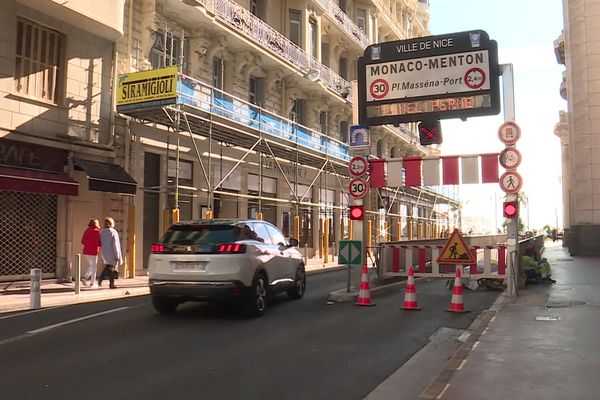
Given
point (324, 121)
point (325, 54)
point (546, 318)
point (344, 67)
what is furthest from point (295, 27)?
point (546, 318)

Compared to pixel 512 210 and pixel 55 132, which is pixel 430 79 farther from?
pixel 55 132

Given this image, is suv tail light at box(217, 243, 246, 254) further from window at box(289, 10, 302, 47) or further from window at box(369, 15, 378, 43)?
window at box(369, 15, 378, 43)

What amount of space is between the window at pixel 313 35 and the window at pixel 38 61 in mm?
14671

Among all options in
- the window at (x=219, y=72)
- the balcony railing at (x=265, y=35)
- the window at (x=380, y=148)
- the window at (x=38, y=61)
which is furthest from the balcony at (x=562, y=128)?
the window at (x=38, y=61)

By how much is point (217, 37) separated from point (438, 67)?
35.1ft

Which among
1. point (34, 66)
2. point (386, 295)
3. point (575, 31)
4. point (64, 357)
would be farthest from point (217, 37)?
point (575, 31)

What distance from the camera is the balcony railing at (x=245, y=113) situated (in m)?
16.2

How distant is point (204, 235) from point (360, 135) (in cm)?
525

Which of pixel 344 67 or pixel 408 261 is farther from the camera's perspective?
pixel 344 67

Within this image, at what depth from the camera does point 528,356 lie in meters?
6.14

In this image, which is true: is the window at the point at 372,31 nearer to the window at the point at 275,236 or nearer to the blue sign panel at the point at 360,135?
the blue sign panel at the point at 360,135

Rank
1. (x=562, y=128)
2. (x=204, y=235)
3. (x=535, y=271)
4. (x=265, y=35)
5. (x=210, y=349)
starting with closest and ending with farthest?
(x=210, y=349), (x=204, y=235), (x=535, y=271), (x=265, y=35), (x=562, y=128)

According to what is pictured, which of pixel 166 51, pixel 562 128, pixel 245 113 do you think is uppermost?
pixel 562 128

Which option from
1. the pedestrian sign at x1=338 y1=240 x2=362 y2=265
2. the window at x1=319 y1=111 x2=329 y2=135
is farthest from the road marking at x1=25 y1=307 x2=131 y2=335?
the window at x1=319 y1=111 x2=329 y2=135
